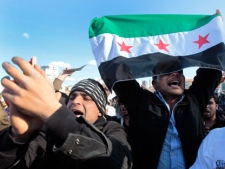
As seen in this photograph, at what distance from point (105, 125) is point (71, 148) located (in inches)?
27.3

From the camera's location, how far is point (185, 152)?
5.88 ft

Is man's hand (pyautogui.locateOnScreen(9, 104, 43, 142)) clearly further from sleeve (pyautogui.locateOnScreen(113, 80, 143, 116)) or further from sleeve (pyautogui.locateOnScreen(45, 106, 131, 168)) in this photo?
sleeve (pyautogui.locateOnScreen(113, 80, 143, 116))

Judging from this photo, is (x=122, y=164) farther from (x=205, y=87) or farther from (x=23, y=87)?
(x=205, y=87)

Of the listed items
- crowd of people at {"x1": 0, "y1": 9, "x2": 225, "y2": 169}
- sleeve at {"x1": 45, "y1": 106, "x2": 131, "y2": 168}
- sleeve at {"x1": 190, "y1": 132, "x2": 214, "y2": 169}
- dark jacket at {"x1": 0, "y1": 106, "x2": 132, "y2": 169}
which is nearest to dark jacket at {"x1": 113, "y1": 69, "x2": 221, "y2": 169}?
crowd of people at {"x1": 0, "y1": 9, "x2": 225, "y2": 169}

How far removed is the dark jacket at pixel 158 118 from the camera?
1.83 meters

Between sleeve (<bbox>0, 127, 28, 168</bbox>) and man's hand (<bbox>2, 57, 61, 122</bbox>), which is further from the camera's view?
sleeve (<bbox>0, 127, 28, 168</bbox>)

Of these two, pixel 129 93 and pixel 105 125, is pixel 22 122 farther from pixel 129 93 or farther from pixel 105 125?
pixel 129 93

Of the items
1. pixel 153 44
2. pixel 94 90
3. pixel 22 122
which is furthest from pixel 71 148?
pixel 153 44

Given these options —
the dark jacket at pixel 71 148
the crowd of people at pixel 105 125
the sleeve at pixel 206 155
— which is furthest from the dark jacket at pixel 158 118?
the dark jacket at pixel 71 148

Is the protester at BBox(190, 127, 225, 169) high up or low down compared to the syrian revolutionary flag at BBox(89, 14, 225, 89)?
down

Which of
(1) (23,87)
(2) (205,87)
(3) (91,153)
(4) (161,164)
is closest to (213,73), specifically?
(2) (205,87)

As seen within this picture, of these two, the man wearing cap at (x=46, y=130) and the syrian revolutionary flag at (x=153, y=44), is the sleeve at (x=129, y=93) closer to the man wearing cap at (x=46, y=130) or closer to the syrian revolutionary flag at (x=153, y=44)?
the syrian revolutionary flag at (x=153, y=44)

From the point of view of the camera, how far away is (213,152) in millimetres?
1274

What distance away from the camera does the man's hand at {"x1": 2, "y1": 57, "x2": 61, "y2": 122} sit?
675mm
